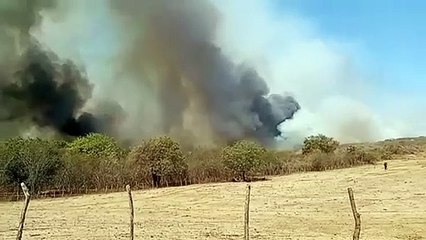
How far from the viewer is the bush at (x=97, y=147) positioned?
9981 centimetres

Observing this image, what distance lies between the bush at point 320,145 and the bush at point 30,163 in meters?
55.7

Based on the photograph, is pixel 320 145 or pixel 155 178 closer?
pixel 155 178

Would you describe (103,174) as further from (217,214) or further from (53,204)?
(217,214)

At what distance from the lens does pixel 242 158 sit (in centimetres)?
9575

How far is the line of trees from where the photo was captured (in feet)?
262

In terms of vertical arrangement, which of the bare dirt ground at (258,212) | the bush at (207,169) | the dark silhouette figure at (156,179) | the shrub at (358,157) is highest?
the shrub at (358,157)

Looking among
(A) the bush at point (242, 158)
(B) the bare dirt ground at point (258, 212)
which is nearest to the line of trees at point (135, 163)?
(A) the bush at point (242, 158)

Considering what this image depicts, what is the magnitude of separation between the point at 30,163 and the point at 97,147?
24.7 meters

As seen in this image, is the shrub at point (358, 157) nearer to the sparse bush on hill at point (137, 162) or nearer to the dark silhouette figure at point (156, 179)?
the sparse bush on hill at point (137, 162)

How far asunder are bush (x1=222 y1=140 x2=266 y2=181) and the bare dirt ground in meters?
12.6

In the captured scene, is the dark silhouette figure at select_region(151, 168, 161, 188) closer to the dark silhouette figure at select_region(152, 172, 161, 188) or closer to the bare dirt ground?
the dark silhouette figure at select_region(152, 172, 161, 188)

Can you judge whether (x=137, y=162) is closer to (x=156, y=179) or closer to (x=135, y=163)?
(x=135, y=163)

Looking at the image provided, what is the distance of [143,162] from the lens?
9162 cm

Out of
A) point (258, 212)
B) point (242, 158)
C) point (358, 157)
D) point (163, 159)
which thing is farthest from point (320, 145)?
point (258, 212)
